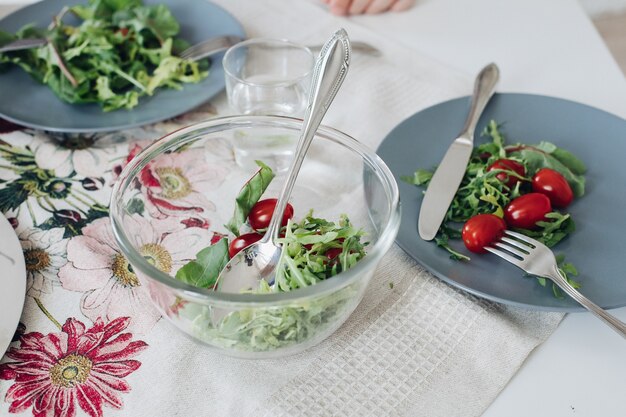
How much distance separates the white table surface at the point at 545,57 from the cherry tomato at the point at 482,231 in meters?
0.13

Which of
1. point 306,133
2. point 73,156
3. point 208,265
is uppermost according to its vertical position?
point 306,133

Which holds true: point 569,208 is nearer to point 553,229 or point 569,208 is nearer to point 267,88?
point 553,229

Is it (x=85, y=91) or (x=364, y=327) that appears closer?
(x=364, y=327)

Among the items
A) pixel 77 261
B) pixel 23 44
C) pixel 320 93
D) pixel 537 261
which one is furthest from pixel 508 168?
pixel 23 44

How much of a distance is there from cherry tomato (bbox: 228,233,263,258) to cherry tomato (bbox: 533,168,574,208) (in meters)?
0.38

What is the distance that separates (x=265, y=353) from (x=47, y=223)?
0.40 metres

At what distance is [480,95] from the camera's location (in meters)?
1.09

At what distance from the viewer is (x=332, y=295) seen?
66 cm

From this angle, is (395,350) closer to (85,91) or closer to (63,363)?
(63,363)

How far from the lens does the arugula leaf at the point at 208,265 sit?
0.75 metres

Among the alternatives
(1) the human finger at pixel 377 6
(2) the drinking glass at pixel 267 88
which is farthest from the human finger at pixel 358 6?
(2) the drinking glass at pixel 267 88

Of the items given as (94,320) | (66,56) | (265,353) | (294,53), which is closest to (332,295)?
(265,353)

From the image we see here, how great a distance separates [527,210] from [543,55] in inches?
22.5

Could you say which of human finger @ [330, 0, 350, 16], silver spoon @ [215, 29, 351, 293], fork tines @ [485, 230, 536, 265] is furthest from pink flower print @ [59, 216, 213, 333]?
human finger @ [330, 0, 350, 16]
